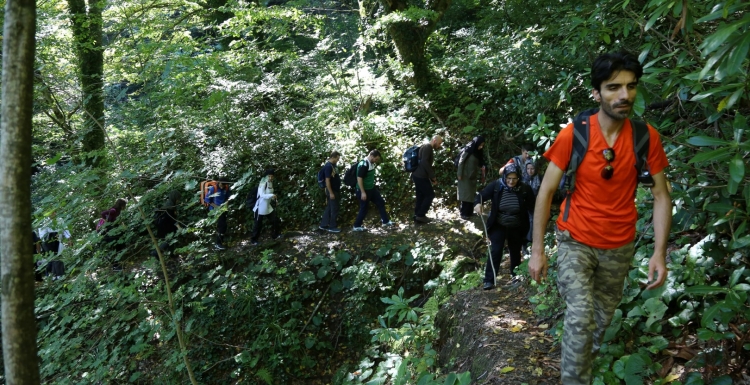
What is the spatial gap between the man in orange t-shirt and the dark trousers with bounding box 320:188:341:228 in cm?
841

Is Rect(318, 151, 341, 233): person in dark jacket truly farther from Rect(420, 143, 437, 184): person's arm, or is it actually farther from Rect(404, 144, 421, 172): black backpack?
Rect(420, 143, 437, 184): person's arm

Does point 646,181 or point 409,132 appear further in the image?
point 409,132

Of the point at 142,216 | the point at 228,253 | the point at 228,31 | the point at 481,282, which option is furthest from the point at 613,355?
→ the point at 228,31

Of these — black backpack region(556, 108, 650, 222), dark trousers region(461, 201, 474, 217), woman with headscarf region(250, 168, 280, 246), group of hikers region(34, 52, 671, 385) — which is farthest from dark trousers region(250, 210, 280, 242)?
black backpack region(556, 108, 650, 222)

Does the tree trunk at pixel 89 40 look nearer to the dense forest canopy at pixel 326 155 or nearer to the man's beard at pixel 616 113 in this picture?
the dense forest canopy at pixel 326 155

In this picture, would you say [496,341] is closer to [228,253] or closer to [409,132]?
[228,253]

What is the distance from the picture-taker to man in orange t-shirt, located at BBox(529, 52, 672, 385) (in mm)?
2783

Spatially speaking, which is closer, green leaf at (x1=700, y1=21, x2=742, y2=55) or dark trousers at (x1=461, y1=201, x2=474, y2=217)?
green leaf at (x1=700, y1=21, x2=742, y2=55)

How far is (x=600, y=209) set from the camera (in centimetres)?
291

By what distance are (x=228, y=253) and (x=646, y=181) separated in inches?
386

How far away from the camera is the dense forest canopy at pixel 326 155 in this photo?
11.2ft

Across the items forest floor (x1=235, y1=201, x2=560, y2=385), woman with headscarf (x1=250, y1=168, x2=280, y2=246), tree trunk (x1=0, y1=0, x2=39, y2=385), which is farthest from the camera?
woman with headscarf (x1=250, y1=168, x2=280, y2=246)

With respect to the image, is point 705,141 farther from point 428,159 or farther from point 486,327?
point 428,159

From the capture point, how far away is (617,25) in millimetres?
4242
